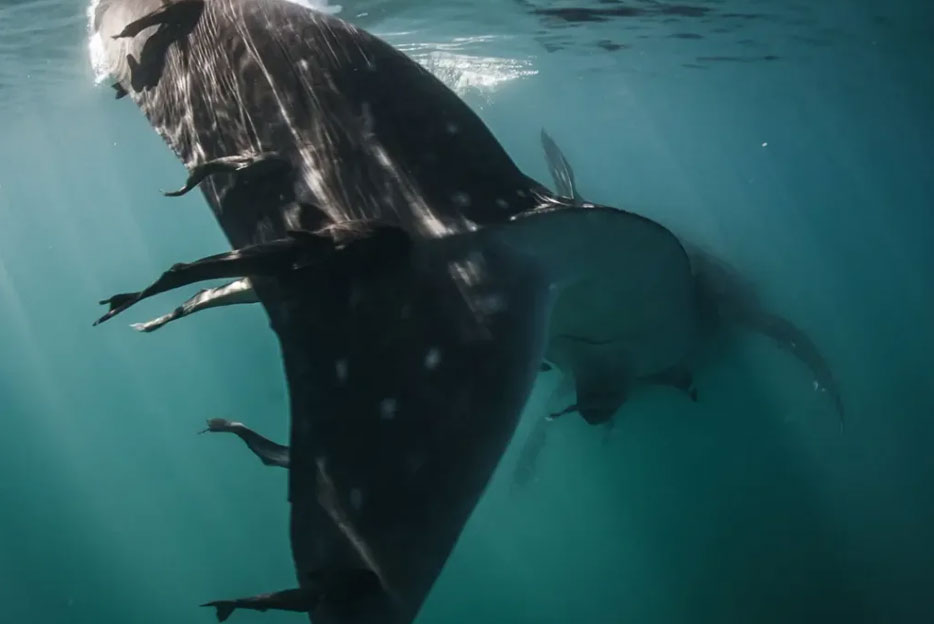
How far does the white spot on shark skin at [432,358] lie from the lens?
1.99m

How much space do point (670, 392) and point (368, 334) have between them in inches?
491

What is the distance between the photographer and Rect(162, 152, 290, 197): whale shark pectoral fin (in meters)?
2.30

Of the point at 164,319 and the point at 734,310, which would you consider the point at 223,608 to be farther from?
the point at 734,310

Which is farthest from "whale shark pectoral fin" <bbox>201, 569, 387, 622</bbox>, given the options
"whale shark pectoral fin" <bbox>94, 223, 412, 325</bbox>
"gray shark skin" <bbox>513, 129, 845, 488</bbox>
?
"gray shark skin" <bbox>513, 129, 845, 488</bbox>

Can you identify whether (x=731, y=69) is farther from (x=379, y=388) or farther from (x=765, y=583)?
(x=379, y=388)

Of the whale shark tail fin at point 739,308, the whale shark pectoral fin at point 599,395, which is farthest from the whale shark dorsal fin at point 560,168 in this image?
the whale shark pectoral fin at point 599,395

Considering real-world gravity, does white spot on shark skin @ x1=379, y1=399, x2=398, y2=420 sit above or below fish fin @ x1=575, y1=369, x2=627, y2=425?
above

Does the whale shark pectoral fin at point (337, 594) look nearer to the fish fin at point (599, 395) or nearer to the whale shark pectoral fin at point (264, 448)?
the whale shark pectoral fin at point (264, 448)

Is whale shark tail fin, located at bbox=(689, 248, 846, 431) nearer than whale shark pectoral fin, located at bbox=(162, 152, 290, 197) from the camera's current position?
No

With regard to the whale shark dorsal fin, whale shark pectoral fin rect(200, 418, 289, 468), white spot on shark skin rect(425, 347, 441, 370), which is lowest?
the whale shark dorsal fin

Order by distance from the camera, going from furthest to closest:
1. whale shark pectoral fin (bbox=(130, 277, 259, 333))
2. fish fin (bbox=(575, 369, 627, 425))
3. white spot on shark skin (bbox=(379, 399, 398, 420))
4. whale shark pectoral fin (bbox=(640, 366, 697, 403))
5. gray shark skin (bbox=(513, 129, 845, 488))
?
1. gray shark skin (bbox=(513, 129, 845, 488))
2. whale shark pectoral fin (bbox=(640, 366, 697, 403))
3. fish fin (bbox=(575, 369, 627, 425))
4. whale shark pectoral fin (bbox=(130, 277, 259, 333))
5. white spot on shark skin (bbox=(379, 399, 398, 420))

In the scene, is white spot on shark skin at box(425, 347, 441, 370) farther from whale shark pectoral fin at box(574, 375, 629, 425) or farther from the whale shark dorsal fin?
the whale shark dorsal fin

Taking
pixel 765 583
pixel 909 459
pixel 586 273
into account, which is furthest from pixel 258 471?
pixel 586 273

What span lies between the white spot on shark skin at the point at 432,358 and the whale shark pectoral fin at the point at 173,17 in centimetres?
192
